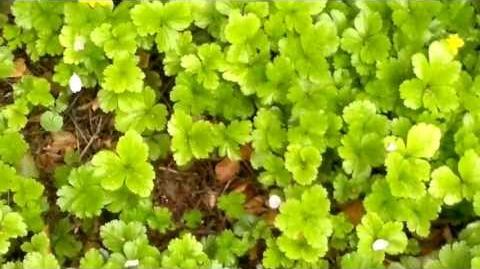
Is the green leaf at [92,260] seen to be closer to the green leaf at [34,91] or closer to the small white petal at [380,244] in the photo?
the green leaf at [34,91]

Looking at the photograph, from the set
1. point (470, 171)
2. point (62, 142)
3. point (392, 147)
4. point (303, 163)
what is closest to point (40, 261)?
point (62, 142)

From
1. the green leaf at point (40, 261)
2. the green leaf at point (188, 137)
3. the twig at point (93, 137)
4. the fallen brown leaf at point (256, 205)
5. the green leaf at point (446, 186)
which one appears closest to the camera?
the green leaf at point (40, 261)

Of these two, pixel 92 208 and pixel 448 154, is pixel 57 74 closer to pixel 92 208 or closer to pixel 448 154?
pixel 92 208

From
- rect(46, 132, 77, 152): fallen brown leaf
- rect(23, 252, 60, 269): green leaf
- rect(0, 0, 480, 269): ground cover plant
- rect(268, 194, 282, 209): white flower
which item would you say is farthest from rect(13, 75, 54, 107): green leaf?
rect(268, 194, 282, 209): white flower

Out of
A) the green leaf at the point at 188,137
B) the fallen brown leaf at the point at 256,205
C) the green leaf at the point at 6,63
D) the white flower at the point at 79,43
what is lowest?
the fallen brown leaf at the point at 256,205

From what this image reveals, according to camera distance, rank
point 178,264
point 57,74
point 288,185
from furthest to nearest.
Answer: point 57,74
point 288,185
point 178,264

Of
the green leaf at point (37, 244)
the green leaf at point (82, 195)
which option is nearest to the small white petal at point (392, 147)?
the green leaf at point (82, 195)

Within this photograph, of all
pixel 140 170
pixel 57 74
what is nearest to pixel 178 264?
pixel 140 170
